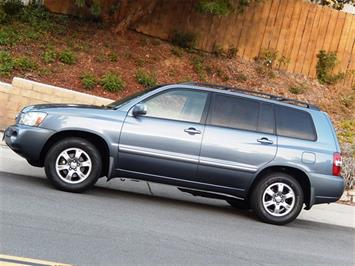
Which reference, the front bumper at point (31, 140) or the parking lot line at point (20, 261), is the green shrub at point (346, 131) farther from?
the parking lot line at point (20, 261)

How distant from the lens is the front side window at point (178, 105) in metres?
8.51

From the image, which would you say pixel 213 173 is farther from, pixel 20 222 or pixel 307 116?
pixel 20 222

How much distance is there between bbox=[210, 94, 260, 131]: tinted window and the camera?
8.63 m

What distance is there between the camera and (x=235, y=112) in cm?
871

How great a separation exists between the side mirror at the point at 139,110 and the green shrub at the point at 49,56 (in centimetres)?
643

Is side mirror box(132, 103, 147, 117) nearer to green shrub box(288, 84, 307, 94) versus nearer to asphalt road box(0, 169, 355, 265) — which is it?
asphalt road box(0, 169, 355, 265)

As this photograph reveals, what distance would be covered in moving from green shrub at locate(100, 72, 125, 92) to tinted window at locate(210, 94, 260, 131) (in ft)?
17.7

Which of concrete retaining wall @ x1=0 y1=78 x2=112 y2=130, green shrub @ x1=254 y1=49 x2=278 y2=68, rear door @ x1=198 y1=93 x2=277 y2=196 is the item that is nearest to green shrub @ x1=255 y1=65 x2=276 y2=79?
green shrub @ x1=254 y1=49 x2=278 y2=68

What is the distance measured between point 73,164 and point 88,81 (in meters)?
5.56

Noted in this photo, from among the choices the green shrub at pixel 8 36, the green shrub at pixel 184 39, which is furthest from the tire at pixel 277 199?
the green shrub at pixel 184 39


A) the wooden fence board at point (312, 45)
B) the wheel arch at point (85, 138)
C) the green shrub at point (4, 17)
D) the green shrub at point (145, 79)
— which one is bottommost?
the wheel arch at point (85, 138)

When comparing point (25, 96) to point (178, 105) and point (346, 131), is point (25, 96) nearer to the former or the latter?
point (178, 105)

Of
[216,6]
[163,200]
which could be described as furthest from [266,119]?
[216,6]

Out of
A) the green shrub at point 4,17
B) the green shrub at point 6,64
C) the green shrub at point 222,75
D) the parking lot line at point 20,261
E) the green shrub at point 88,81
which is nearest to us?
the parking lot line at point 20,261
